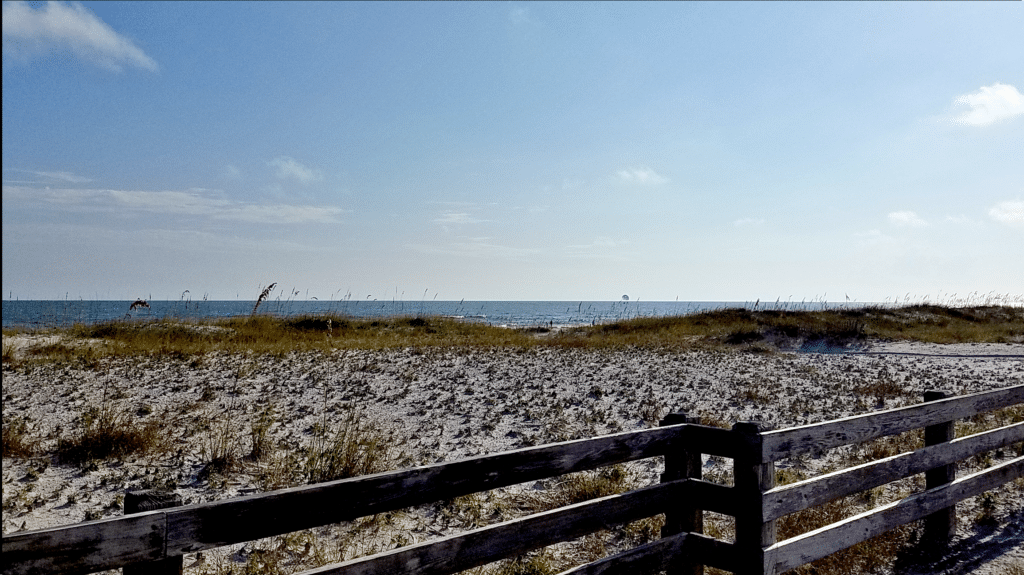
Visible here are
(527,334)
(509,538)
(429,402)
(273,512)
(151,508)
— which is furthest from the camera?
(527,334)

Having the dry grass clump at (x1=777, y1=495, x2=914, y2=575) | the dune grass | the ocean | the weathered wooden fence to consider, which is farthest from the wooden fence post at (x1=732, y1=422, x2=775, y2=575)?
the ocean

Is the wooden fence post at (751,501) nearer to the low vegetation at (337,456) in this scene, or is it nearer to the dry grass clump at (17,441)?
the low vegetation at (337,456)

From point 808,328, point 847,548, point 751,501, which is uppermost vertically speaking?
point 808,328

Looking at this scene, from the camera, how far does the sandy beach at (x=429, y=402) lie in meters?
6.69

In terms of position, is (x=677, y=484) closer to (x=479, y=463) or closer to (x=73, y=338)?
(x=479, y=463)

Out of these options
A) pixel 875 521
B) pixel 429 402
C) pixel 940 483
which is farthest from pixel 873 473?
pixel 429 402

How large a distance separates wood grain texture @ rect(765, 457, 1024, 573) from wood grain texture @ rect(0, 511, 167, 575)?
3.42m

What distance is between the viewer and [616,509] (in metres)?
4.08

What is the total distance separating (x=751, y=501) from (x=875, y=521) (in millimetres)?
1677

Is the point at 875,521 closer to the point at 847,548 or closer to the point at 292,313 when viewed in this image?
the point at 847,548

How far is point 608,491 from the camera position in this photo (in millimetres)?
6902

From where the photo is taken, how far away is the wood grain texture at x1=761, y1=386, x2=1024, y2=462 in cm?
433

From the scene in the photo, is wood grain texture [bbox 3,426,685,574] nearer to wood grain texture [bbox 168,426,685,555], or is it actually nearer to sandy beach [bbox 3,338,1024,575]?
wood grain texture [bbox 168,426,685,555]

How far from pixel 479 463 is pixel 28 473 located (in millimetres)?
6265
